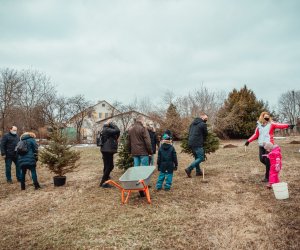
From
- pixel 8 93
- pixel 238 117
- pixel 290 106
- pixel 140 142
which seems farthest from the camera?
pixel 290 106

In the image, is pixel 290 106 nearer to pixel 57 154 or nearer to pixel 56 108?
pixel 56 108

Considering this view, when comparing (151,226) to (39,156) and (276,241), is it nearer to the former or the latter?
(276,241)

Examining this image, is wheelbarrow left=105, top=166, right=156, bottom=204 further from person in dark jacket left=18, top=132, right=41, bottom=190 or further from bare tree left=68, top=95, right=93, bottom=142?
bare tree left=68, top=95, right=93, bottom=142

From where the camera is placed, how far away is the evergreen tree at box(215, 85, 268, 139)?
3241cm

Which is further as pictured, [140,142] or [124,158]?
[124,158]

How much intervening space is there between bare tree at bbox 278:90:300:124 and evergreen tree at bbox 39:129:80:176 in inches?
2137

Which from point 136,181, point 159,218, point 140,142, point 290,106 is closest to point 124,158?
point 140,142

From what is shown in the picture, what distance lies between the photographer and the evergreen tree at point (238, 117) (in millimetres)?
32406

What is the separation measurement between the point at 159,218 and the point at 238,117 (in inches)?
1204

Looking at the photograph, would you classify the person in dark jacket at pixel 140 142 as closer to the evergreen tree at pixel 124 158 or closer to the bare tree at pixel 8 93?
the evergreen tree at pixel 124 158

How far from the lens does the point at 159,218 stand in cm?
445

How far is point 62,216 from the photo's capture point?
4863mm

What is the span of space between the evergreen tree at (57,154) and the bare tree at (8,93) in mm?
17224

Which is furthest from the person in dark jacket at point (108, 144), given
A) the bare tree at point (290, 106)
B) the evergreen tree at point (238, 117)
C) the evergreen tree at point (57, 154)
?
the bare tree at point (290, 106)
